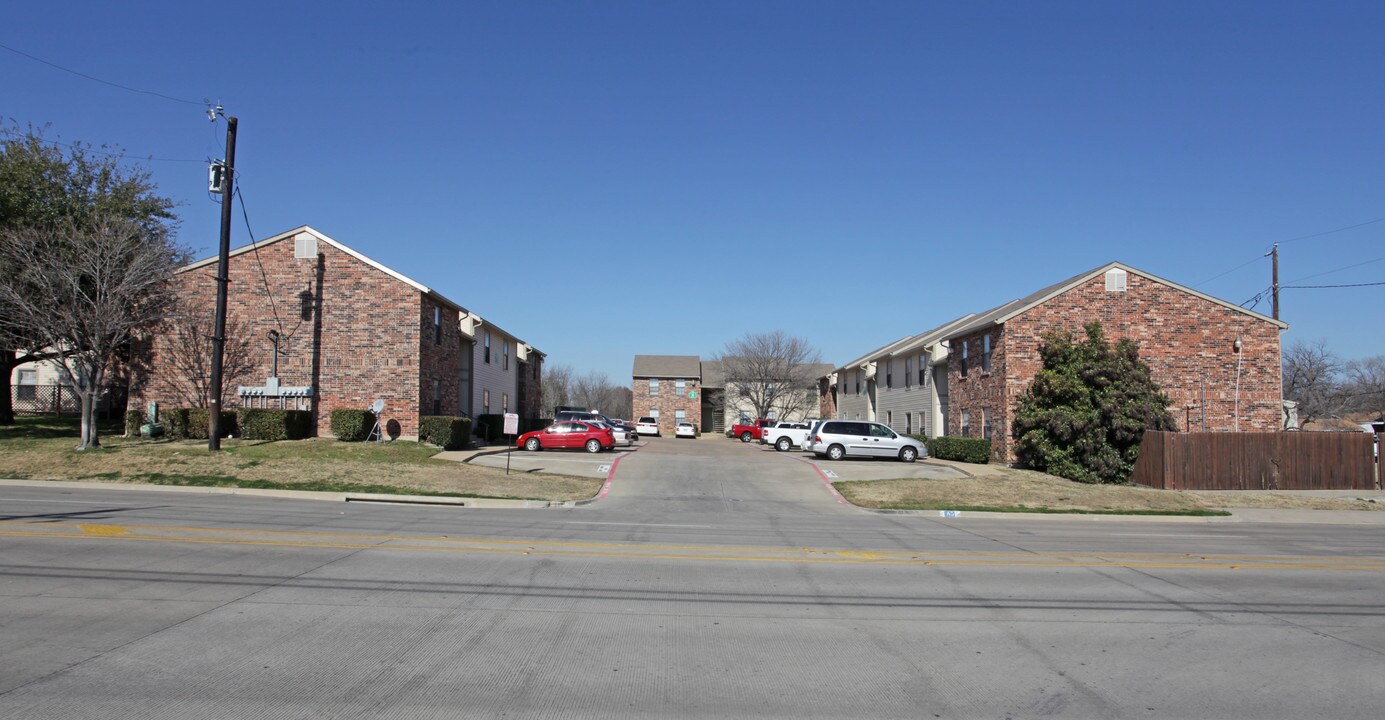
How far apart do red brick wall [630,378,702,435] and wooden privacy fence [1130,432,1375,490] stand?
47.5 meters

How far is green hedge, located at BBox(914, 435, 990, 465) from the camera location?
33.3 meters

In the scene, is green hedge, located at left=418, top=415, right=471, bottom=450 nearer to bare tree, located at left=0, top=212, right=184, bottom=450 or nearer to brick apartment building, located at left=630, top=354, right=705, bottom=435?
bare tree, located at left=0, top=212, right=184, bottom=450

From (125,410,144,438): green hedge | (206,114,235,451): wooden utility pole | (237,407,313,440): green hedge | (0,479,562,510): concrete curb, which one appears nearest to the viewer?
(0,479,562,510): concrete curb

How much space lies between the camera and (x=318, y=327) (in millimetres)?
31969

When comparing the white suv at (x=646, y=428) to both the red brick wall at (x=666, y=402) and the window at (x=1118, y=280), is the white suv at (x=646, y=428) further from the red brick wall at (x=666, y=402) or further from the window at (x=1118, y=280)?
the window at (x=1118, y=280)

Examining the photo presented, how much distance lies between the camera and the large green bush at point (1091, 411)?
1111 inches

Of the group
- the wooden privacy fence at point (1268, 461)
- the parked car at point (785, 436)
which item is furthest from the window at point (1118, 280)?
the parked car at point (785, 436)

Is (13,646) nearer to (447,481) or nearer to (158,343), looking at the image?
(447,481)

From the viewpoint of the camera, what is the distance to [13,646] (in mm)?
6523

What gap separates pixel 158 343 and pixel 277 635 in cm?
2967

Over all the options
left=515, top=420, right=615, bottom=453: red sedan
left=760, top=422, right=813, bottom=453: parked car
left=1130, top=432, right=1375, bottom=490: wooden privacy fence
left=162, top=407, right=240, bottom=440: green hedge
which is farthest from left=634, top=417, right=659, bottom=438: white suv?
left=1130, top=432, right=1375, bottom=490: wooden privacy fence

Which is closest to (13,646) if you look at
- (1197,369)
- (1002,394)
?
(1002,394)

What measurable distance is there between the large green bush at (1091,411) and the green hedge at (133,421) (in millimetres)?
31511

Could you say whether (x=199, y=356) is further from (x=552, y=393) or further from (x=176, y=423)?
(x=552, y=393)
